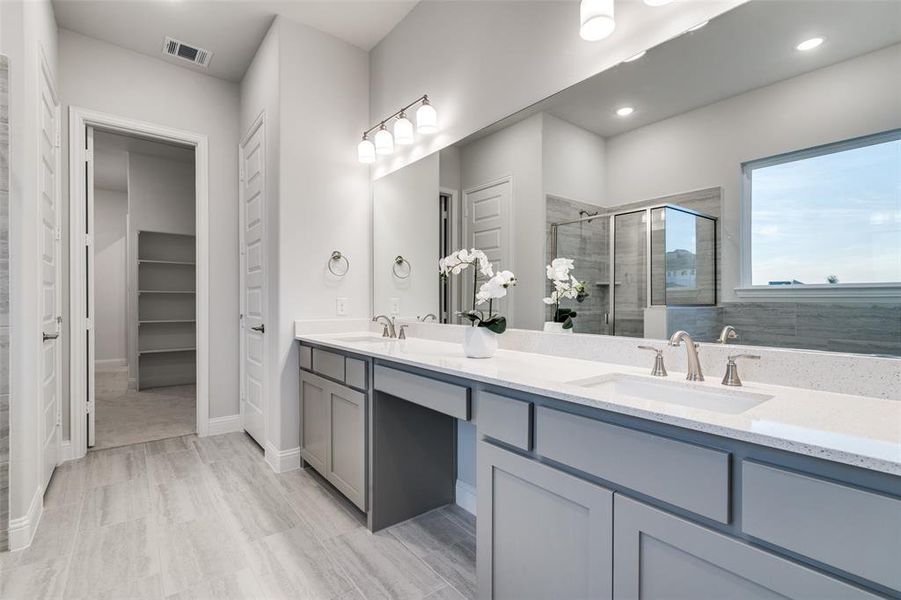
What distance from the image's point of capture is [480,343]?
1.87 metres

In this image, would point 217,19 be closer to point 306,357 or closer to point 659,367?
point 306,357

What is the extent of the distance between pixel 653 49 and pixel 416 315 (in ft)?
5.97

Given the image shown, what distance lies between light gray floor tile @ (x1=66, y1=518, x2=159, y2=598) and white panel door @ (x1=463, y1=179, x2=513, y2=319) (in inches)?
70.6

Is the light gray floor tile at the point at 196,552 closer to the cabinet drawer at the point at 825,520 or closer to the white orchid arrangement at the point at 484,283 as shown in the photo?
the white orchid arrangement at the point at 484,283

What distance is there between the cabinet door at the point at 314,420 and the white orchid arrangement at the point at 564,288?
1271 mm

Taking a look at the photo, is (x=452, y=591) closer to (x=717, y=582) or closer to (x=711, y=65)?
(x=717, y=582)

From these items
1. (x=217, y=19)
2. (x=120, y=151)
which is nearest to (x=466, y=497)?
(x=217, y=19)

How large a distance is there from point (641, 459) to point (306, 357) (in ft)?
7.00

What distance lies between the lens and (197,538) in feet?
6.40

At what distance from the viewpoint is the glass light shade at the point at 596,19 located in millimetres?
1508

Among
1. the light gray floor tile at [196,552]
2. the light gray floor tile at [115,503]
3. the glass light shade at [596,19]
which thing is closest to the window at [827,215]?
the glass light shade at [596,19]

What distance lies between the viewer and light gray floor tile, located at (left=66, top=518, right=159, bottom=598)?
1639mm

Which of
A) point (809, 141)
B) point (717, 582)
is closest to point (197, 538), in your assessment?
point (717, 582)

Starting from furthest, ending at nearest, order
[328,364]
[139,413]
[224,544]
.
A: [139,413] → [328,364] → [224,544]
